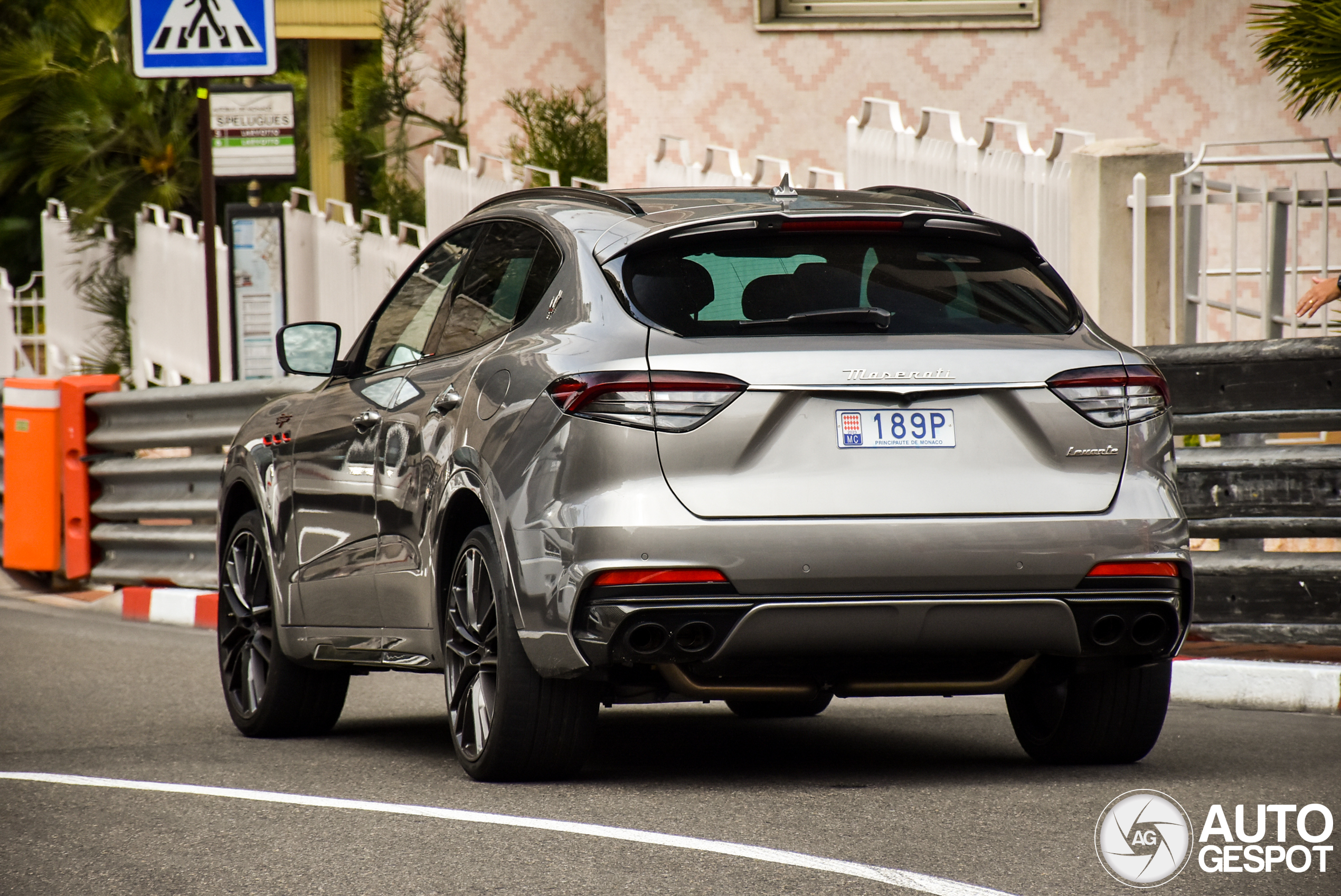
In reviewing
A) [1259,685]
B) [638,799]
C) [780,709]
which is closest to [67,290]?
[780,709]

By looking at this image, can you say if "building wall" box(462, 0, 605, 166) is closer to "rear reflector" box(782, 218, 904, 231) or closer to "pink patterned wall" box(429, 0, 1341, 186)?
"pink patterned wall" box(429, 0, 1341, 186)

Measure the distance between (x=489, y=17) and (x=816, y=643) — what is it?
1743 cm

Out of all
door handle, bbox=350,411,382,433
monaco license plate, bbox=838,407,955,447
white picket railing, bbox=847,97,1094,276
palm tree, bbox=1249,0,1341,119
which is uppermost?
palm tree, bbox=1249,0,1341,119

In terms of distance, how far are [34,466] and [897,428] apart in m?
9.05

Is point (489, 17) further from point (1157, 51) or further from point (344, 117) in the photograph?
point (1157, 51)

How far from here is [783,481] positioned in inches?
207

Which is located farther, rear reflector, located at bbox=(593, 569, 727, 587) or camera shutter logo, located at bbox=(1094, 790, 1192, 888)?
rear reflector, located at bbox=(593, 569, 727, 587)

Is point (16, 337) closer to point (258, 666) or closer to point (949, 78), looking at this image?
point (949, 78)

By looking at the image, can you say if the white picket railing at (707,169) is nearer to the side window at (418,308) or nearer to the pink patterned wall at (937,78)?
the pink patterned wall at (937,78)

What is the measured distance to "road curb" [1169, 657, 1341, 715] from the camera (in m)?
7.74

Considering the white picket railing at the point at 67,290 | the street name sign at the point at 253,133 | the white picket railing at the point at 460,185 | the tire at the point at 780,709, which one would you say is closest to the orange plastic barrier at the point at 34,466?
the street name sign at the point at 253,133

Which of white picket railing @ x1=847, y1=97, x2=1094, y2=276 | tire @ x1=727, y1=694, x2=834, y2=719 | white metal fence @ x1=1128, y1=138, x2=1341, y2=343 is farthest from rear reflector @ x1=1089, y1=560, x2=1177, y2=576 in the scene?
white picket railing @ x1=847, y1=97, x2=1094, y2=276

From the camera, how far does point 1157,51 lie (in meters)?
17.1

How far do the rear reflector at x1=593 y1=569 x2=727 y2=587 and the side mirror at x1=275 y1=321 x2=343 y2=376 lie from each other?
7.27 feet
